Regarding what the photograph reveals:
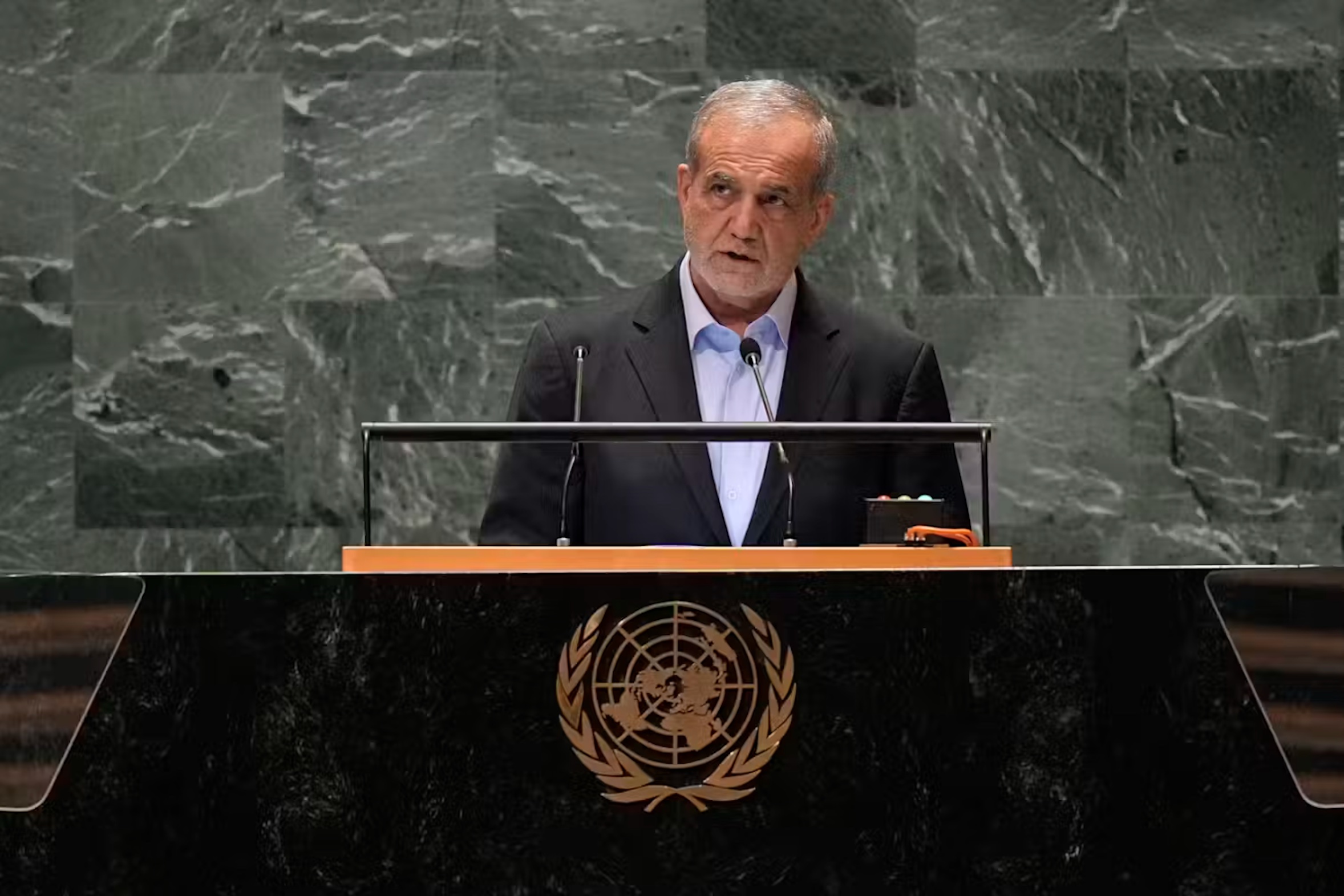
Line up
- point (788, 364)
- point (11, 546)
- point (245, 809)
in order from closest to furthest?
point (245, 809), point (788, 364), point (11, 546)

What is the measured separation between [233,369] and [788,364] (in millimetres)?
2339

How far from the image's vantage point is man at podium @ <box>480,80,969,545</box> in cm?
366

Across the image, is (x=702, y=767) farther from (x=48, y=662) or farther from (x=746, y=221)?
(x=746, y=221)

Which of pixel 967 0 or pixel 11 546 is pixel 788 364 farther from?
pixel 11 546

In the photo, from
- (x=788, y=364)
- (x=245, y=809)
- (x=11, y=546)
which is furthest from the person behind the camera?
(x=11, y=546)

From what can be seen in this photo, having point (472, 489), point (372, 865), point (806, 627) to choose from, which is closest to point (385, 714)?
point (372, 865)

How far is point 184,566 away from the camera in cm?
567

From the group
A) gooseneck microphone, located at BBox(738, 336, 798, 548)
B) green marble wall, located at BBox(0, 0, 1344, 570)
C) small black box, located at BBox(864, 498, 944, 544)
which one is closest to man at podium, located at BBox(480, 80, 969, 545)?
gooseneck microphone, located at BBox(738, 336, 798, 548)

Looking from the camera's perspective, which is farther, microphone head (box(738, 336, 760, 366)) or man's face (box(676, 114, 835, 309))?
man's face (box(676, 114, 835, 309))

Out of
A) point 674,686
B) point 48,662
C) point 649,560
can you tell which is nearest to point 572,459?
point 649,560

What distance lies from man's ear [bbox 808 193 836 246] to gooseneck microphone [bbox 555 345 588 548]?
531 mm

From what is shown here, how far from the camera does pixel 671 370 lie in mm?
3865

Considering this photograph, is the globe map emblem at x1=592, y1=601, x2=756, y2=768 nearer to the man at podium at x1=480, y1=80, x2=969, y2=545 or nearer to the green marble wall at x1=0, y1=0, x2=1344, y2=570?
the man at podium at x1=480, y1=80, x2=969, y2=545

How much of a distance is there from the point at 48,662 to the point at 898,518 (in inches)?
47.7
